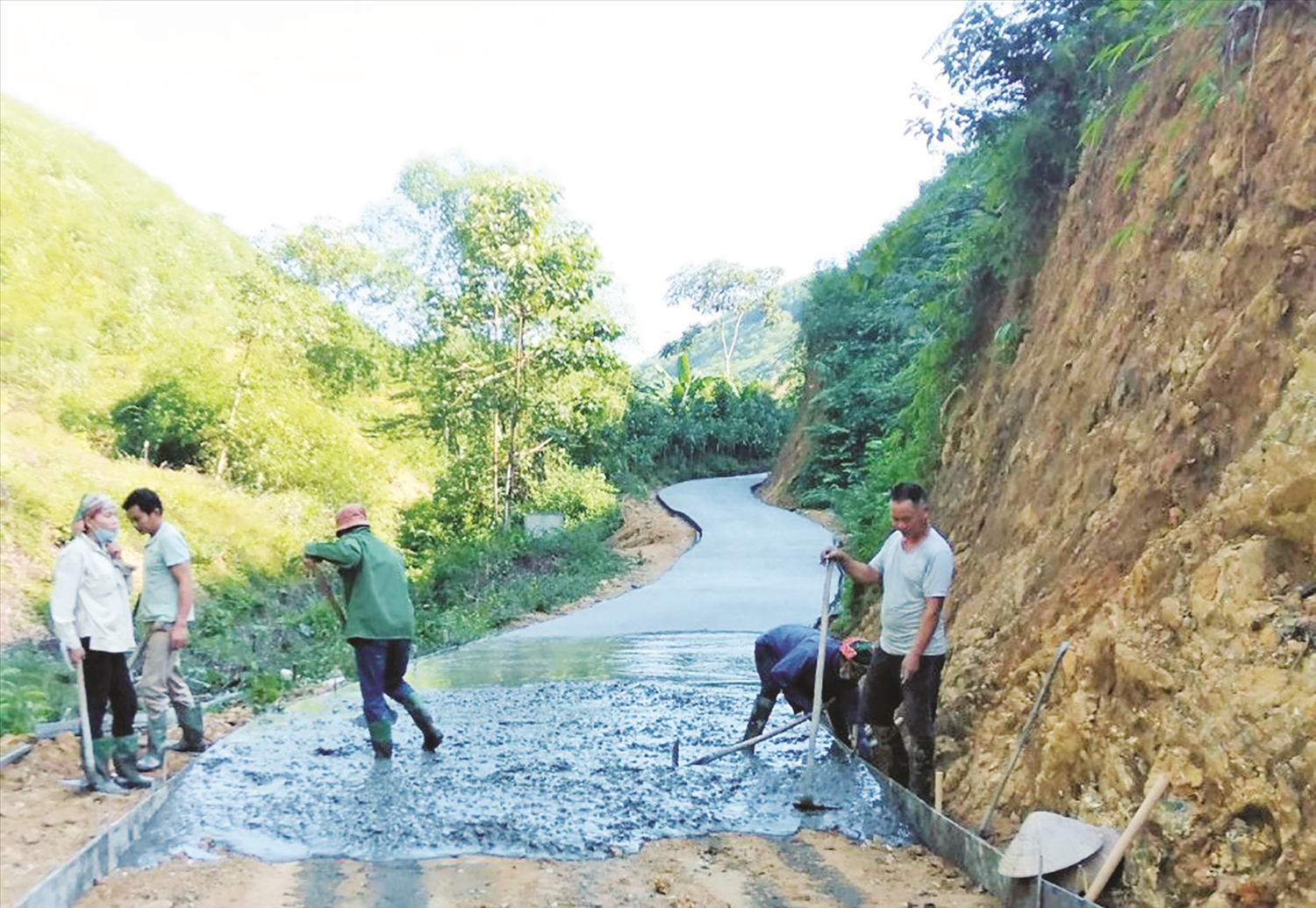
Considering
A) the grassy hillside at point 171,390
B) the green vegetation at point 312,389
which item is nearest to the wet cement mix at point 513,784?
the green vegetation at point 312,389

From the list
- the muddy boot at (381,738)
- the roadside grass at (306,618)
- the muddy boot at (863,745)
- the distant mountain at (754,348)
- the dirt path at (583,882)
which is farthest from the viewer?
the distant mountain at (754,348)

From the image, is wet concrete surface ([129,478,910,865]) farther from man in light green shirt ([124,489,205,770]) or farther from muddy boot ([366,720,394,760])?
man in light green shirt ([124,489,205,770])

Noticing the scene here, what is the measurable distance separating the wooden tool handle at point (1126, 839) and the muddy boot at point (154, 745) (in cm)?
495

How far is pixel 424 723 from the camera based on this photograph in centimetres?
673

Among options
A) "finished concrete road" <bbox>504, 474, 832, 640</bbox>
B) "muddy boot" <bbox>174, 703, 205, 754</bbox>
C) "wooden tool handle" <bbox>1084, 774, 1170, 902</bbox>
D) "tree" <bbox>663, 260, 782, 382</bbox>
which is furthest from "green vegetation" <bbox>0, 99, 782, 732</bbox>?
"tree" <bbox>663, 260, 782, 382</bbox>

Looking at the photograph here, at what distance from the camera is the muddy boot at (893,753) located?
5523 millimetres

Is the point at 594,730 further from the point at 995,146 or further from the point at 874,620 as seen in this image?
the point at 995,146

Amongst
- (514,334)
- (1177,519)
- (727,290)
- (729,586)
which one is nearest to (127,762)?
(1177,519)

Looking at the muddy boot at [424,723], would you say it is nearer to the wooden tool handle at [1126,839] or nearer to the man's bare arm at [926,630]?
the man's bare arm at [926,630]

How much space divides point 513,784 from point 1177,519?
378 cm

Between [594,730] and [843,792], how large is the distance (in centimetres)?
241

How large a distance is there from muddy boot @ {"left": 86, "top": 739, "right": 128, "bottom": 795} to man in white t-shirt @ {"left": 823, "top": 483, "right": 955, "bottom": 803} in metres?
4.00

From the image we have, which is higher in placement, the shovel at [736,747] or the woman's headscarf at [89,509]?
the woman's headscarf at [89,509]

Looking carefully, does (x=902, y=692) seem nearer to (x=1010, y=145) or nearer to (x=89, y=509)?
(x=89, y=509)
